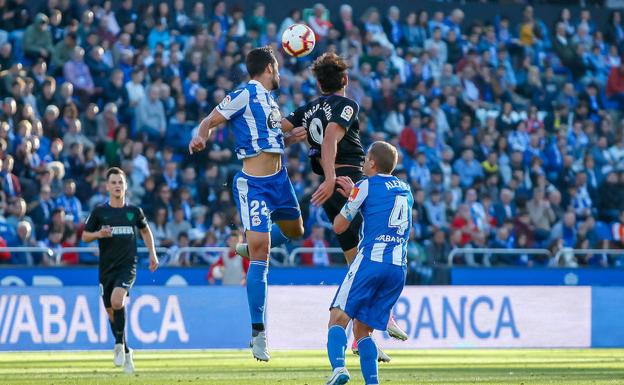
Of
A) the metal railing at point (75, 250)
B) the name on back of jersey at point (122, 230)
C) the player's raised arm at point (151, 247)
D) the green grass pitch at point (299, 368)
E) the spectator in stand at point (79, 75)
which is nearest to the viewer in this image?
the green grass pitch at point (299, 368)

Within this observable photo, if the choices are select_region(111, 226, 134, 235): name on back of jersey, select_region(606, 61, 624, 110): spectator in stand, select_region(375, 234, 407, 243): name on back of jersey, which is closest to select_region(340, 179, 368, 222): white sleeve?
select_region(375, 234, 407, 243): name on back of jersey

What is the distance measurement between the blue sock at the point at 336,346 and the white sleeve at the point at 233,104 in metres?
2.32

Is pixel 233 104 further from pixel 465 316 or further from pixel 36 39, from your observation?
pixel 36 39

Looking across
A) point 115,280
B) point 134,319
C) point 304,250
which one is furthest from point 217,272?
point 115,280

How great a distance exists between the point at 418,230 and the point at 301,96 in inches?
134

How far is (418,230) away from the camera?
24.3m

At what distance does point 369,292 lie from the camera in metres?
10.4

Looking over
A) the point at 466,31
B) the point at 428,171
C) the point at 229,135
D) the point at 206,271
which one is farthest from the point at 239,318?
the point at 466,31

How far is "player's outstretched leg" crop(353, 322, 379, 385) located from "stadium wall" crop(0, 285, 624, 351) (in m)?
9.37

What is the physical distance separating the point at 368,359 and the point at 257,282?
177cm

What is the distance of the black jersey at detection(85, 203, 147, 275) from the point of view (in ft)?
51.4

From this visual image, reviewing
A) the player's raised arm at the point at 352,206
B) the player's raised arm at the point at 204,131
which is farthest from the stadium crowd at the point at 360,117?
the player's raised arm at the point at 352,206

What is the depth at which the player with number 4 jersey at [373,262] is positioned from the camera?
33.9 feet

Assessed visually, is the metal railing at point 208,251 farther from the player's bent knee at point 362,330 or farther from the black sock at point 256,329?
the player's bent knee at point 362,330
